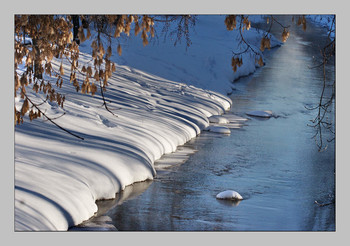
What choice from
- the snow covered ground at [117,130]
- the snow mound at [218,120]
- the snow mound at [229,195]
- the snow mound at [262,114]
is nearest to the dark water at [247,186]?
the snow mound at [229,195]

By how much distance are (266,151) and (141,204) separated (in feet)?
11.1

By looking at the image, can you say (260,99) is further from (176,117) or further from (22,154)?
(22,154)

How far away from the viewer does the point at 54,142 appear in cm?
700

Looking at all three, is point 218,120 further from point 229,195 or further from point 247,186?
point 229,195

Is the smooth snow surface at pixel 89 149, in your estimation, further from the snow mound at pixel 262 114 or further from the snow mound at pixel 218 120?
the snow mound at pixel 262 114

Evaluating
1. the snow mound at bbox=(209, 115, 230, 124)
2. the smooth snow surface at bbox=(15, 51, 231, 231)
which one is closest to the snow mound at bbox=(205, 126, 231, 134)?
the smooth snow surface at bbox=(15, 51, 231, 231)


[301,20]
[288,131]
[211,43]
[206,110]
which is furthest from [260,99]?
[301,20]

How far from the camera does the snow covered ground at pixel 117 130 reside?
18.1 ft

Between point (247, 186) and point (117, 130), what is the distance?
2249 millimetres

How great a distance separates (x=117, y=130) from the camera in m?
8.43

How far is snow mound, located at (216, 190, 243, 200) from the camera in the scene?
6.74 m

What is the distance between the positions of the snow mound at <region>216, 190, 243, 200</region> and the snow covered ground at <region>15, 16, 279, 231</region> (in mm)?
1075

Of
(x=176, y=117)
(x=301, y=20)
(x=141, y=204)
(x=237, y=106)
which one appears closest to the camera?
(x=301, y=20)

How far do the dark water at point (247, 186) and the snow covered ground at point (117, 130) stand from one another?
34 centimetres
